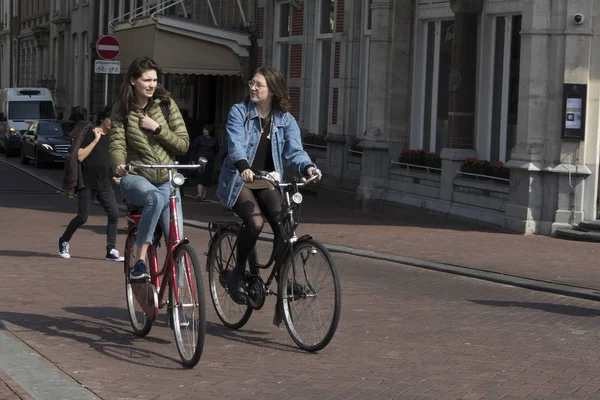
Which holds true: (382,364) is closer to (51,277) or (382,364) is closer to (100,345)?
(100,345)

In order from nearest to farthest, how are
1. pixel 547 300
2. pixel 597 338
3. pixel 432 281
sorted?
pixel 597 338
pixel 547 300
pixel 432 281

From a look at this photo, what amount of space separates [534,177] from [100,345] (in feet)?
32.8

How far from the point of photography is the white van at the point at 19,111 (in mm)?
39500

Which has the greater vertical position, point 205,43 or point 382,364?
point 205,43

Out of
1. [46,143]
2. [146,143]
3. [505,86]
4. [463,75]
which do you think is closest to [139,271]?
[146,143]

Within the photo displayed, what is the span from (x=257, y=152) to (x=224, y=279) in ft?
3.05

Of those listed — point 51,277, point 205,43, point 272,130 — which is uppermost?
point 205,43

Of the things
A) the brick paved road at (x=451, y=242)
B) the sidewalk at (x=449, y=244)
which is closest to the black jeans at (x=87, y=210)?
the sidewalk at (x=449, y=244)

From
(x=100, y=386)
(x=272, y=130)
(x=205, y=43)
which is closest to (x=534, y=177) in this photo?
(x=272, y=130)

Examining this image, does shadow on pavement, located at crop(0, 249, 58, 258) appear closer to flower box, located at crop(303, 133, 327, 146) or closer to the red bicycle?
the red bicycle

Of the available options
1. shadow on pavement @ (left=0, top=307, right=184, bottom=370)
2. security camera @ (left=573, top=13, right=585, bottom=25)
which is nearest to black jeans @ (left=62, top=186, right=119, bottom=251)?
shadow on pavement @ (left=0, top=307, right=184, bottom=370)

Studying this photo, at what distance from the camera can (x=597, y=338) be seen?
28.6 feet

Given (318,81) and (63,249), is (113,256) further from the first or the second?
(318,81)

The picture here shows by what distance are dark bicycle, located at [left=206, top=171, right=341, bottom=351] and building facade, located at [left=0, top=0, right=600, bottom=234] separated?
923 cm
